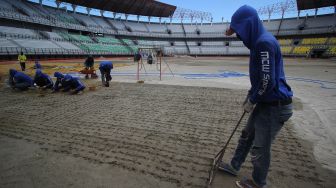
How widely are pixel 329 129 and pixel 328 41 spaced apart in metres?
57.2

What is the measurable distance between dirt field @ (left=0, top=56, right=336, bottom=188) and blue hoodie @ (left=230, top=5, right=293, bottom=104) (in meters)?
1.44

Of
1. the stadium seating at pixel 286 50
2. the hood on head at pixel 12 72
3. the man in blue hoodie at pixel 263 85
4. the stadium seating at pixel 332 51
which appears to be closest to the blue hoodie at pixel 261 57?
the man in blue hoodie at pixel 263 85

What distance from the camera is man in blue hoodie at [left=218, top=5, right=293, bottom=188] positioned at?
2174mm

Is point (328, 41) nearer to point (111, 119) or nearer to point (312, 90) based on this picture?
point (312, 90)

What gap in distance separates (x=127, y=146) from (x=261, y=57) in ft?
9.67

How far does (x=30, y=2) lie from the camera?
4434 cm

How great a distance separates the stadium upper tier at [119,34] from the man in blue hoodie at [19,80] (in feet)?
74.6

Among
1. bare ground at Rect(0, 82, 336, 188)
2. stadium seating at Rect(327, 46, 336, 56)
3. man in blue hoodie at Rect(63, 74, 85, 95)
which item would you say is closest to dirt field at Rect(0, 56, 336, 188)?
bare ground at Rect(0, 82, 336, 188)

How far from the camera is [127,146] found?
156 inches

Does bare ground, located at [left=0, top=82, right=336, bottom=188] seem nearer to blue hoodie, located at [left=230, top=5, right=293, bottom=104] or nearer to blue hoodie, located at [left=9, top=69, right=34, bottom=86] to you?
blue hoodie, located at [left=230, top=5, right=293, bottom=104]

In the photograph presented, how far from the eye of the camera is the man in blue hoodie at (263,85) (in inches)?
85.6

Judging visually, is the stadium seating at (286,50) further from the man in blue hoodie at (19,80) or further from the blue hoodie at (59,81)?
the man in blue hoodie at (19,80)

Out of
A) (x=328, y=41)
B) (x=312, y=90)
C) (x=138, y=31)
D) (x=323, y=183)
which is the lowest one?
(x=323, y=183)

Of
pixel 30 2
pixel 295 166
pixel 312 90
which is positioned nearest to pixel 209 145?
pixel 295 166
